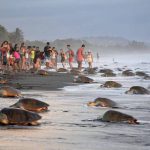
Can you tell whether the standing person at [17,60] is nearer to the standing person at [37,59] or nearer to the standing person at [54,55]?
the standing person at [37,59]

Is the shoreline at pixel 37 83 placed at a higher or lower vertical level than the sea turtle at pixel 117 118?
higher

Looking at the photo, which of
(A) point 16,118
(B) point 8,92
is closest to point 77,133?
(A) point 16,118

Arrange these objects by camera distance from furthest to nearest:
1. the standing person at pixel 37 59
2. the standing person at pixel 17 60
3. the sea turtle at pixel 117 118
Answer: the standing person at pixel 37 59 < the standing person at pixel 17 60 < the sea turtle at pixel 117 118

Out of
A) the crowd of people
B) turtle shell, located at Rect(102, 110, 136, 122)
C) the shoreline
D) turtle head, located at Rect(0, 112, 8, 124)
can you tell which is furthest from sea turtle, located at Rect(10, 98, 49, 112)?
the crowd of people

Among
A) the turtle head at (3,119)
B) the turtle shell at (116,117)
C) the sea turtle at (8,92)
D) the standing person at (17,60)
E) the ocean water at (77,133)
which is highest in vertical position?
the standing person at (17,60)

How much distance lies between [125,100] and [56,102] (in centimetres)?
201

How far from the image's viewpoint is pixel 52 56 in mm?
32969

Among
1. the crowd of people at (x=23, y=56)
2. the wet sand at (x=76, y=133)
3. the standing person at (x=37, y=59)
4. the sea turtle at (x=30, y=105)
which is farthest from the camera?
the standing person at (x=37, y=59)

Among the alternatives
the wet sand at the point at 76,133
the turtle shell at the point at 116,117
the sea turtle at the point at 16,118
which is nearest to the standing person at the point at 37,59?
the wet sand at the point at 76,133

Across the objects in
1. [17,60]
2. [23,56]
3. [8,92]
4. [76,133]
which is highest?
[23,56]

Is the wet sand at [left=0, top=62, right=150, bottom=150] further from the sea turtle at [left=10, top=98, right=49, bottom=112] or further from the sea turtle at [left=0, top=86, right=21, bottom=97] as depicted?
the sea turtle at [left=0, top=86, right=21, bottom=97]

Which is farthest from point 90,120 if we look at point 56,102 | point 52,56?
point 52,56

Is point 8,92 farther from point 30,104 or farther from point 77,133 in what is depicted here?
point 77,133

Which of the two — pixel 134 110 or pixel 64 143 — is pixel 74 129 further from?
pixel 134 110
